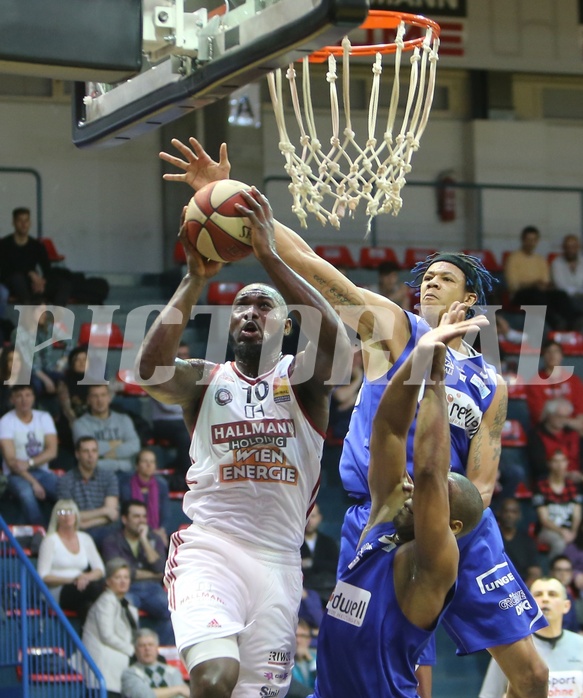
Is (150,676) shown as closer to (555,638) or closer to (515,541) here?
(555,638)

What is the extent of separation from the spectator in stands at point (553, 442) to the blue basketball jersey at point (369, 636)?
6504 mm

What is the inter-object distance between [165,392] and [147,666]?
12.5 ft

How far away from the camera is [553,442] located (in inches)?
433

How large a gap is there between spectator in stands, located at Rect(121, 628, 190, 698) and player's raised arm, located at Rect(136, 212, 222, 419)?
3.68 m

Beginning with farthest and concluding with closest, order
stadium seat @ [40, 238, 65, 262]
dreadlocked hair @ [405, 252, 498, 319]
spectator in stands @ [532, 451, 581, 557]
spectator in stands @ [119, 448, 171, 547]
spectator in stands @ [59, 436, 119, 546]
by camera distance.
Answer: stadium seat @ [40, 238, 65, 262] → spectator in stands @ [532, 451, 581, 557] → spectator in stands @ [119, 448, 171, 547] → spectator in stands @ [59, 436, 119, 546] → dreadlocked hair @ [405, 252, 498, 319]

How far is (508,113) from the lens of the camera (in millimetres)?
14453

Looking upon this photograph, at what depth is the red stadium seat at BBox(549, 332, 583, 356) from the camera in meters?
12.7

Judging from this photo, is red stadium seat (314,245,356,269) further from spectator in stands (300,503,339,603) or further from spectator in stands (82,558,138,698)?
spectator in stands (82,558,138,698)

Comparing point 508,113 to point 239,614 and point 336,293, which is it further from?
point 239,614

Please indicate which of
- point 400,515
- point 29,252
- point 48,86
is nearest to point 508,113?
point 48,86

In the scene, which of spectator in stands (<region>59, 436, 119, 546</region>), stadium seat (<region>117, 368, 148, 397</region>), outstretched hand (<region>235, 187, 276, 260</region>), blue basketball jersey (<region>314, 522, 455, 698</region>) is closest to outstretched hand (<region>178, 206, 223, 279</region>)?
outstretched hand (<region>235, 187, 276, 260</region>)

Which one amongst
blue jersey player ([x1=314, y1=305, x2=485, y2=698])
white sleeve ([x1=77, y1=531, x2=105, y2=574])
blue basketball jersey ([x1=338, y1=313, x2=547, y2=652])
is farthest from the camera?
white sleeve ([x1=77, y1=531, x2=105, y2=574])

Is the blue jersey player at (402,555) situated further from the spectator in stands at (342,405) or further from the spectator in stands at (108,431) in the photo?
the spectator in stands at (342,405)

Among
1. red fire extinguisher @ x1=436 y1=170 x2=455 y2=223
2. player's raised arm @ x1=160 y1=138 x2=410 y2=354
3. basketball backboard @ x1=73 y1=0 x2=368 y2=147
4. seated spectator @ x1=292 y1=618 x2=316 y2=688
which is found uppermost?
red fire extinguisher @ x1=436 y1=170 x2=455 y2=223
